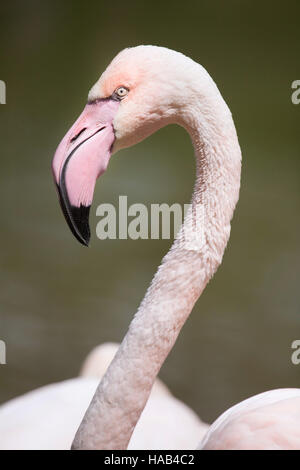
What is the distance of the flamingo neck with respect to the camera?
3.66 feet

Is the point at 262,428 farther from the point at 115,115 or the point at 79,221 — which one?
the point at 115,115

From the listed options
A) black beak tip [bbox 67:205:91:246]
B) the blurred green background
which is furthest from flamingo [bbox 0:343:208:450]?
the blurred green background

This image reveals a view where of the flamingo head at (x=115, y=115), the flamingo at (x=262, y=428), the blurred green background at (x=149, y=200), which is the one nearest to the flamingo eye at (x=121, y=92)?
the flamingo head at (x=115, y=115)

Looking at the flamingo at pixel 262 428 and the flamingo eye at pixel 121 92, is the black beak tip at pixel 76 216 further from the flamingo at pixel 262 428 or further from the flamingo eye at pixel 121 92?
the flamingo at pixel 262 428

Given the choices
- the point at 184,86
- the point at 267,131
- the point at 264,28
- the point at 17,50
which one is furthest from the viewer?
the point at 267,131

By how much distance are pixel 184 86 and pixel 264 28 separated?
2113 mm

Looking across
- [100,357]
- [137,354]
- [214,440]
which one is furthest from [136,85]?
[100,357]

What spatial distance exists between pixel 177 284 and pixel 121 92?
0.34 metres

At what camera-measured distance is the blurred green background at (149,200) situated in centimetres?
295

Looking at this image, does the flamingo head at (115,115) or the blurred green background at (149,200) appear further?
the blurred green background at (149,200)

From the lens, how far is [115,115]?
44.1 inches

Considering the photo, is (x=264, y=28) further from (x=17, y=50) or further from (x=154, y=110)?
(x=154, y=110)

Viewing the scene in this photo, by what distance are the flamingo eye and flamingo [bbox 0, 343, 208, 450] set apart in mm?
942

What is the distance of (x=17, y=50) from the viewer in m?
3.38
